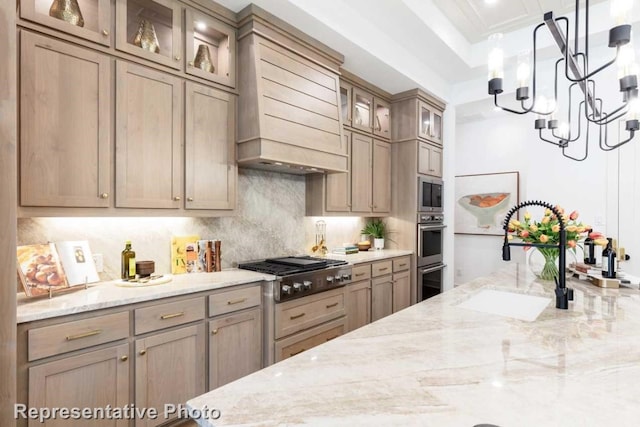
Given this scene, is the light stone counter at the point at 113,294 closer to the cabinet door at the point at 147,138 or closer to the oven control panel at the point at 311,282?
the oven control panel at the point at 311,282

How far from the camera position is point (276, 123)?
262 centimetres

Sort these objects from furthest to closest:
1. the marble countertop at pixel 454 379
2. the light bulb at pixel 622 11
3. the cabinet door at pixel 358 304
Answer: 1. the cabinet door at pixel 358 304
2. the light bulb at pixel 622 11
3. the marble countertop at pixel 454 379

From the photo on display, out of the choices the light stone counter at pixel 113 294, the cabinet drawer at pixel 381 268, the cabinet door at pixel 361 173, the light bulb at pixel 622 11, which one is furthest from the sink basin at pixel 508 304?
the cabinet door at pixel 361 173

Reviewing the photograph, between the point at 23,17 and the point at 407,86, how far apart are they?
11.4 ft

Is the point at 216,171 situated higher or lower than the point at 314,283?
higher

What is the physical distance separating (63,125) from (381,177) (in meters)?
3.21

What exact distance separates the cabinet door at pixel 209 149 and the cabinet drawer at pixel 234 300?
65 centimetres

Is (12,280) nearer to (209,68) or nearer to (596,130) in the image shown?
(209,68)

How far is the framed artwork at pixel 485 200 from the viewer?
530cm

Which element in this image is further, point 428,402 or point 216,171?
point 216,171

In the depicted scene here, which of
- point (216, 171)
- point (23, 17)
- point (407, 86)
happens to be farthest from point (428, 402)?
point (407, 86)

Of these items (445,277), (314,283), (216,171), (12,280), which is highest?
(216,171)

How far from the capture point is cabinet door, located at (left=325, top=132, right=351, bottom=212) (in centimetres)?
350

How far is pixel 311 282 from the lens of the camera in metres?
→ 2.68
